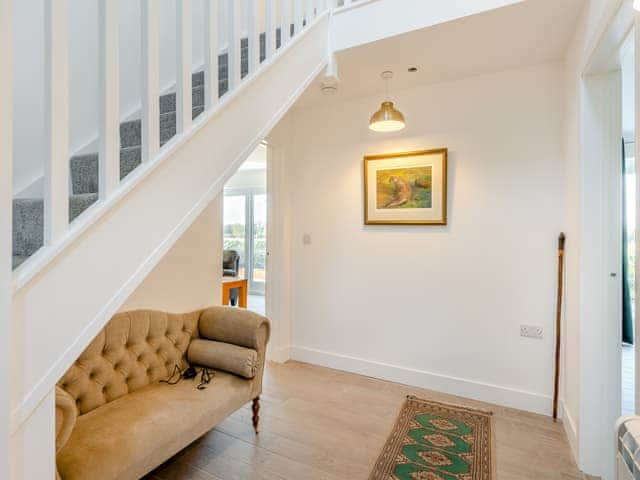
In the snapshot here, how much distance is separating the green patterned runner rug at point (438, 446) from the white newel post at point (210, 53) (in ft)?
6.71

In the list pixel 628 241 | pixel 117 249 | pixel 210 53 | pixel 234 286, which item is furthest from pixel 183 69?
pixel 628 241

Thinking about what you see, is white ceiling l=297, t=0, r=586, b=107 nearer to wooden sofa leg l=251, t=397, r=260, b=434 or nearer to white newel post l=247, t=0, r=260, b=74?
white newel post l=247, t=0, r=260, b=74

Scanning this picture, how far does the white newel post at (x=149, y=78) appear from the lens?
3.85 ft

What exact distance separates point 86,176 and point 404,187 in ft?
7.70

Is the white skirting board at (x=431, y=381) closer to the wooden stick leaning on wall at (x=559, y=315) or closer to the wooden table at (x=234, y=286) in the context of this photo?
the wooden stick leaning on wall at (x=559, y=315)

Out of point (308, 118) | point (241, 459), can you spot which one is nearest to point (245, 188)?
point (308, 118)

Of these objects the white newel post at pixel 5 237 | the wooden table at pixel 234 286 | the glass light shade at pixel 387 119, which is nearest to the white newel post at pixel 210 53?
the white newel post at pixel 5 237

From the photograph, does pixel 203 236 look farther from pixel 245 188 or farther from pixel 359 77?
pixel 245 188

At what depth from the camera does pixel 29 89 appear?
2.06 metres

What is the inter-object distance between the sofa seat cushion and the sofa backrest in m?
0.08

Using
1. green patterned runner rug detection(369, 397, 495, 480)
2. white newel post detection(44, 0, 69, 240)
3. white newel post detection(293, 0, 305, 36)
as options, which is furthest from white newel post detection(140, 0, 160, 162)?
green patterned runner rug detection(369, 397, 495, 480)

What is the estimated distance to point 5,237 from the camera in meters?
0.86

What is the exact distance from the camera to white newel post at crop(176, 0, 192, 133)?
1311 mm

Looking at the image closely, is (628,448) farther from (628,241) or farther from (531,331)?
(628,241)
